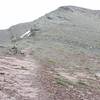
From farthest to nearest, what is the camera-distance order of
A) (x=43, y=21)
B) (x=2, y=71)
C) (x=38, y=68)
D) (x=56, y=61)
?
(x=43, y=21) < (x=56, y=61) < (x=38, y=68) < (x=2, y=71)

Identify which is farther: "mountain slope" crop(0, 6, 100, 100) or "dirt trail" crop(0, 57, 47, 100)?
"mountain slope" crop(0, 6, 100, 100)

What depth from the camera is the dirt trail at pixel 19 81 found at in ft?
50.8

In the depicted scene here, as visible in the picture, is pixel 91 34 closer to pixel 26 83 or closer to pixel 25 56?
pixel 25 56

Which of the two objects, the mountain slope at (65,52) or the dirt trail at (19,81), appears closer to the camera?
the dirt trail at (19,81)

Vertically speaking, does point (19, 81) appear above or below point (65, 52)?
above

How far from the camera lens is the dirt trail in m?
15.5

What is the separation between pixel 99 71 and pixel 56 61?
4.09 meters

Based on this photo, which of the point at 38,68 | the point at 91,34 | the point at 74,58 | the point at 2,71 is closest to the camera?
the point at 2,71

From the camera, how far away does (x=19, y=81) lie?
17.8 meters

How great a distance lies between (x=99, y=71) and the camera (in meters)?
23.2

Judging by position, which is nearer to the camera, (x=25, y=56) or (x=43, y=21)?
(x=25, y=56)

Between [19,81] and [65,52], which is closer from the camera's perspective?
[19,81]

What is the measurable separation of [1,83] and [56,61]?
380 inches

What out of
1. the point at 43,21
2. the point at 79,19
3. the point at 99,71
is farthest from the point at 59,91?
the point at 79,19
